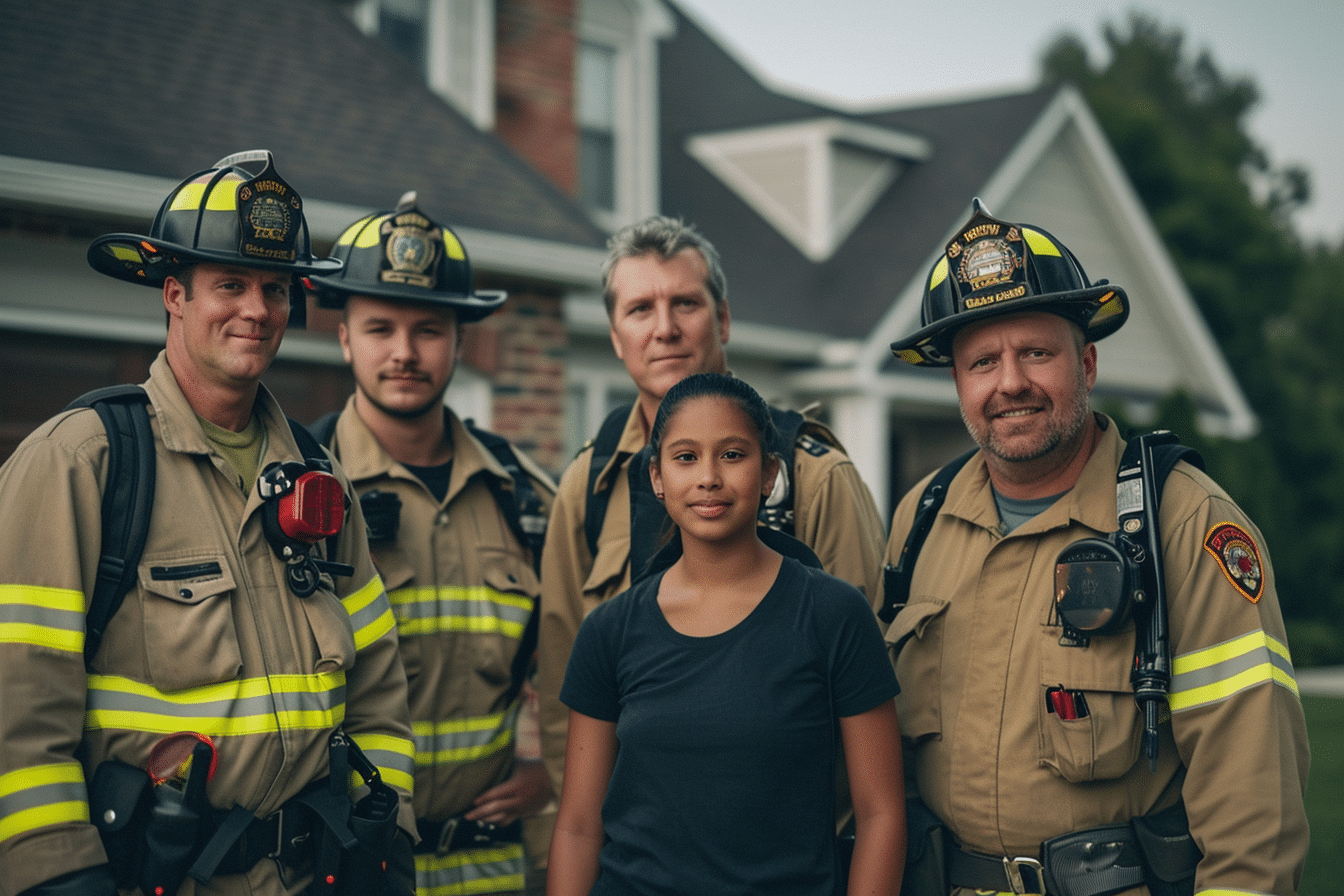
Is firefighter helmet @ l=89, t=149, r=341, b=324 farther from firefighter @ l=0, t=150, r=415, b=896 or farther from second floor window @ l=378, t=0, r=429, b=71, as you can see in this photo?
second floor window @ l=378, t=0, r=429, b=71

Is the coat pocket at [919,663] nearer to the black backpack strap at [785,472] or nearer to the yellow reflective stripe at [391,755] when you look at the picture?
the black backpack strap at [785,472]

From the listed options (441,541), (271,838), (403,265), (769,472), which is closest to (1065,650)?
(769,472)

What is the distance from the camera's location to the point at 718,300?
147 inches

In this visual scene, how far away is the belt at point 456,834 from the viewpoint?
373 centimetres

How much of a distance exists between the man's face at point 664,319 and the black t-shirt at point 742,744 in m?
1.04

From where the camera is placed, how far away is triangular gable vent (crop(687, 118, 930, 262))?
1346 centimetres

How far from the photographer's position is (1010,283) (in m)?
2.99

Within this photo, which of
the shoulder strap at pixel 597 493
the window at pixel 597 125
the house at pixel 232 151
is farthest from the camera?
the window at pixel 597 125

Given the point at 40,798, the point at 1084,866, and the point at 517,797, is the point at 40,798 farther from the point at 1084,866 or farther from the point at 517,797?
the point at 1084,866

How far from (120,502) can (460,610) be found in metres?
1.32

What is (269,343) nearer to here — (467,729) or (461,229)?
(467,729)

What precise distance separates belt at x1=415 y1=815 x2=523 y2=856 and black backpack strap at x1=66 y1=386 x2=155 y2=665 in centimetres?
140

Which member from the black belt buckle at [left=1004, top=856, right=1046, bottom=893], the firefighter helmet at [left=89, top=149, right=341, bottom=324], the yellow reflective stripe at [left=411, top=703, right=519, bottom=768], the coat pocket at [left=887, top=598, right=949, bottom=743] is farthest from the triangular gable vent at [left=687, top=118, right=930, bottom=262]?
the black belt buckle at [left=1004, top=856, right=1046, bottom=893]

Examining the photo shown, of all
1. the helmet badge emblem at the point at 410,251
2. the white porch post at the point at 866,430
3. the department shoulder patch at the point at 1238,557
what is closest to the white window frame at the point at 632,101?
the white porch post at the point at 866,430
